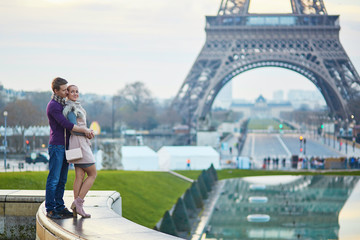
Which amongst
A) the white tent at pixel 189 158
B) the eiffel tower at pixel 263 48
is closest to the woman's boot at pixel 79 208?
the white tent at pixel 189 158

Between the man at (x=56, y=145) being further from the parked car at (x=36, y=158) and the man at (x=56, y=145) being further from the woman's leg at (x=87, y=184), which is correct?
the parked car at (x=36, y=158)

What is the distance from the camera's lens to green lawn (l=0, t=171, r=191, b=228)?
14.0m

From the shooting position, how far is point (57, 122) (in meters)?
6.25

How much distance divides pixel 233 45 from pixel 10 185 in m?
43.5

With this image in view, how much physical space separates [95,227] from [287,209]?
1795 cm

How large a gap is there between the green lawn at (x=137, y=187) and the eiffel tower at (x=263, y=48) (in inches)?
1051

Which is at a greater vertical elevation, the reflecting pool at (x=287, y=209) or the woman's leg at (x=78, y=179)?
the woman's leg at (x=78, y=179)

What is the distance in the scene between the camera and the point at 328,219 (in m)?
20.2

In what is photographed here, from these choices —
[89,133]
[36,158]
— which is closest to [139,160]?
[36,158]

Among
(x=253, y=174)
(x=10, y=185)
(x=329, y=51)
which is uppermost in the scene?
(x=329, y=51)

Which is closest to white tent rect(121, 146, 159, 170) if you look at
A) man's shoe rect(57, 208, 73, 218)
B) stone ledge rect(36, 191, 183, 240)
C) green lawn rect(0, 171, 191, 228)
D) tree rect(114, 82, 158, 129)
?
green lawn rect(0, 171, 191, 228)

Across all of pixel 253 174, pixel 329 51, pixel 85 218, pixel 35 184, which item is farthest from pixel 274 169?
pixel 85 218

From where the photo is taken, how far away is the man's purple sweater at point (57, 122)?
6102mm

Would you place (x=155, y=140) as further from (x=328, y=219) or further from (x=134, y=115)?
(x=328, y=219)
